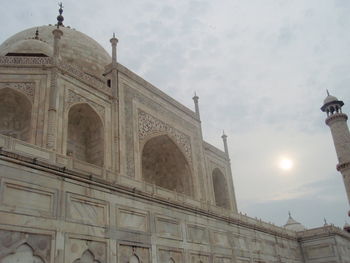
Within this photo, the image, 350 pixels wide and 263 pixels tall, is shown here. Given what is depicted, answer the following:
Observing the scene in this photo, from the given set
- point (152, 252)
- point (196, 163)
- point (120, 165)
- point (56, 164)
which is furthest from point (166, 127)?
point (56, 164)

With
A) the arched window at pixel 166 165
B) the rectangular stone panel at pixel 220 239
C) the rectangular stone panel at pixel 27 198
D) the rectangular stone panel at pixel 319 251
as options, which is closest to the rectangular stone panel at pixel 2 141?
the rectangular stone panel at pixel 27 198

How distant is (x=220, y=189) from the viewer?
Answer: 22.4 metres

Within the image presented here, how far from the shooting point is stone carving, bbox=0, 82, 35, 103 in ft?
42.5

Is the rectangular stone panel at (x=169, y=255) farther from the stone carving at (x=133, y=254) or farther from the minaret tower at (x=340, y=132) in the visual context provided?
the minaret tower at (x=340, y=132)

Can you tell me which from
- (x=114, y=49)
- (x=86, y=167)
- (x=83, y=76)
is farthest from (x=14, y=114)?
(x=86, y=167)

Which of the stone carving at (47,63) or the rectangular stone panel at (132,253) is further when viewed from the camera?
the stone carving at (47,63)

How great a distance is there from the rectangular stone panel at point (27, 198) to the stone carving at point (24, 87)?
18.2 ft

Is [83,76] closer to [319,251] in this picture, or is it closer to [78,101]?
[78,101]

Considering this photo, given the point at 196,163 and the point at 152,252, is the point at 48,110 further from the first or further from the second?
the point at 196,163

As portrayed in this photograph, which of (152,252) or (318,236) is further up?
(318,236)

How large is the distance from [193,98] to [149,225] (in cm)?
1146

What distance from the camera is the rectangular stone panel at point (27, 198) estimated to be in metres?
7.61

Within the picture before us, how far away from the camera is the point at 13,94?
13.2m

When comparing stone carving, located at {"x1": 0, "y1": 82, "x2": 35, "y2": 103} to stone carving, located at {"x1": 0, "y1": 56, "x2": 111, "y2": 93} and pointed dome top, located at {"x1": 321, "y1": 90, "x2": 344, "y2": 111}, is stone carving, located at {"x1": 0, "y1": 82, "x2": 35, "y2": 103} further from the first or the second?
pointed dome top, located at {"x1": 321, "y1": 90, "x2": 344, "y2": 111}
